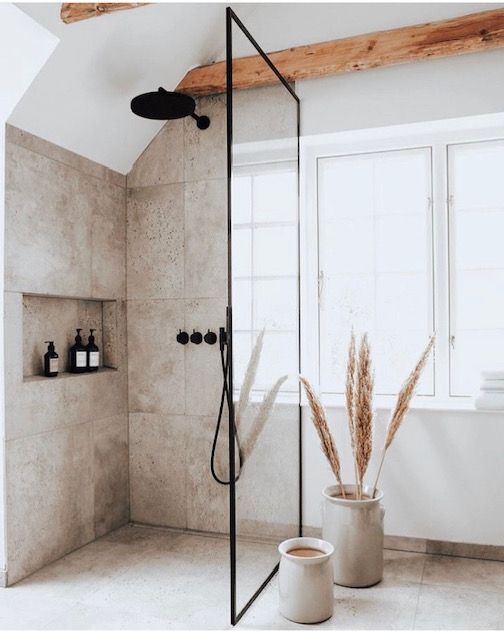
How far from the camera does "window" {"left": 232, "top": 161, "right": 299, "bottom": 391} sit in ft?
7.66

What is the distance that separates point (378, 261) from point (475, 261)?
0.49 meters

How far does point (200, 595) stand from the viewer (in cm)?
245

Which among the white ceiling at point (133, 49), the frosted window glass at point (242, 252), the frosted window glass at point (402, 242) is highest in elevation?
the white ceiling at point (133, 49)

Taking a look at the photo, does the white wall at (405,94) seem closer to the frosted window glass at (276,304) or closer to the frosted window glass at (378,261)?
the frosted window glass at (378,261)

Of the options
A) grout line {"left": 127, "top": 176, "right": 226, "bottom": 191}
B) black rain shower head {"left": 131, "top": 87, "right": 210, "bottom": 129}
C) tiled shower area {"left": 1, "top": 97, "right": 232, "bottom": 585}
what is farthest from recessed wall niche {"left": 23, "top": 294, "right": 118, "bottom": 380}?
black rain shower head {"left": 131, "top": 87, "right": 210, "bottom": 129}

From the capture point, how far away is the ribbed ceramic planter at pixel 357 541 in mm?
2500

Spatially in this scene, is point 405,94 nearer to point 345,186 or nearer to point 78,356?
point 345,186

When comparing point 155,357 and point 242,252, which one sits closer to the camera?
point 242,252

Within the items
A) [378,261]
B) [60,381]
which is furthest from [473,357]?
[60,381]

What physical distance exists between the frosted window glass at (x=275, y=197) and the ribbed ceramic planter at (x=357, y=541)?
130 cm

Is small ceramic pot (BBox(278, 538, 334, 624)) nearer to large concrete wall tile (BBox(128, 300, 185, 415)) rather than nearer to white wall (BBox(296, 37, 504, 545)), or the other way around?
white wall (BBox(296, 37, 504, 545))

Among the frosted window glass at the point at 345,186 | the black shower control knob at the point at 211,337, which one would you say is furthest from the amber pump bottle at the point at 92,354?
the frosted window glass at the point at 345,186

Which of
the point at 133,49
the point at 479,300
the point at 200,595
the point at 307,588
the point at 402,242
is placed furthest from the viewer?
the point at 402,242

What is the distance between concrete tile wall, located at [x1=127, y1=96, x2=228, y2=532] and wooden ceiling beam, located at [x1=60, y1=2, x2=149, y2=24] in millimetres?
834
